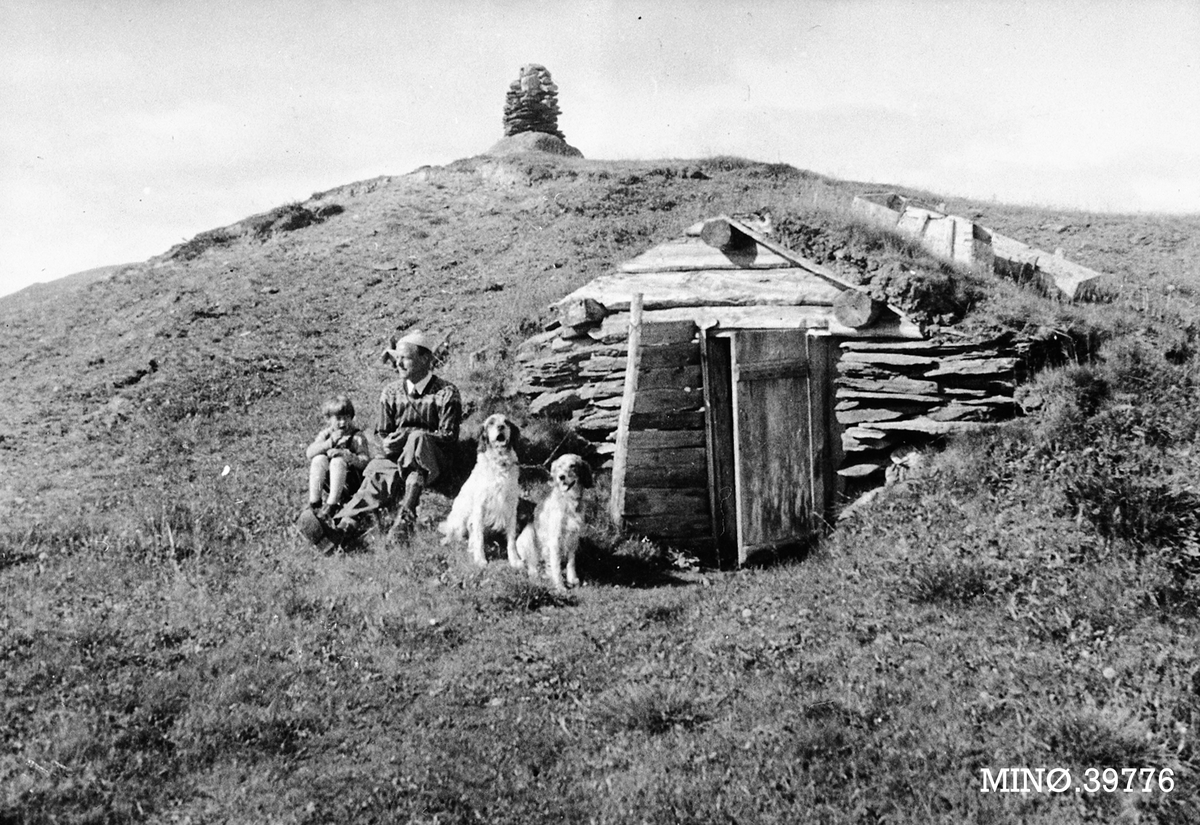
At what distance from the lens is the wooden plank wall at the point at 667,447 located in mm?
8812

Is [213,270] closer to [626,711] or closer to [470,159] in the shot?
[470,159]

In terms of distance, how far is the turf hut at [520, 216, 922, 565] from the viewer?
8.56 metres

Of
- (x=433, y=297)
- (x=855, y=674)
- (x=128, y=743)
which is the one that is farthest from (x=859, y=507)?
(x=433, y=297)

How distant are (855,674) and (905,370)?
3993 mm

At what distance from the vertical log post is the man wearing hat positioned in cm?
175

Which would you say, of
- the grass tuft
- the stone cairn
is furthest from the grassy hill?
the stone cairn

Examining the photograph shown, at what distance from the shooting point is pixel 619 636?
6.52 meters

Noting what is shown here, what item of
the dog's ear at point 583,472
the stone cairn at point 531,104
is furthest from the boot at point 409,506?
the stone cairn at point 531,104

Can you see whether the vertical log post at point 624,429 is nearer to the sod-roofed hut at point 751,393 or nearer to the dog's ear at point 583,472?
the sod-roofed hut at point 751,393

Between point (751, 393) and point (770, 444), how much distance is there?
0.56m

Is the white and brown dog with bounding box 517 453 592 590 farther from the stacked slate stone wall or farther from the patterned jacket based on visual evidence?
the stacked slate stone wall

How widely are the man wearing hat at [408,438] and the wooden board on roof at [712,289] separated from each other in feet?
7.23

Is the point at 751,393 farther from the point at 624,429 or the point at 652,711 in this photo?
the point at 652,711

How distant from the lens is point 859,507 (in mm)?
8414
